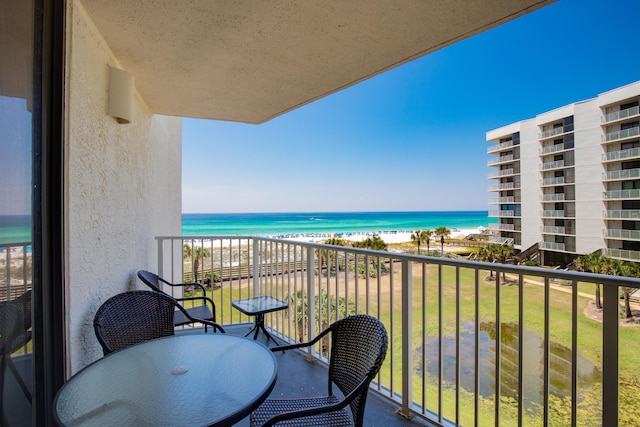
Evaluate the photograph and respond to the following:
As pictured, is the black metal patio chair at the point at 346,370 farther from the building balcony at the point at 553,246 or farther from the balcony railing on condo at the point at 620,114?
the building balcony at the point at 553,246

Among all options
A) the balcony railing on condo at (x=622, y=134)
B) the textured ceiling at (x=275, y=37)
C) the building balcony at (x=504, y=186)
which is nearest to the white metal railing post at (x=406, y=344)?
the textured ceiling at (x=275, y=37)

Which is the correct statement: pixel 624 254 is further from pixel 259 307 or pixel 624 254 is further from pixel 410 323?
pixel 259 307

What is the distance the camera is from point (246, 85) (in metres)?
2.87

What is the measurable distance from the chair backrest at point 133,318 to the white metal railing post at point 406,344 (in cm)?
174

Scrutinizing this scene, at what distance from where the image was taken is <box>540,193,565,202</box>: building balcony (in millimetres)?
28531

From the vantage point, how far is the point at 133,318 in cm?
209

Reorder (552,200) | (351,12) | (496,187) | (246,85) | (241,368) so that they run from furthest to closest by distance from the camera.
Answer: (496,187) → (552,200) → (246,85) → (351,12) → (241,368)

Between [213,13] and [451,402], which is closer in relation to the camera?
[213,13]

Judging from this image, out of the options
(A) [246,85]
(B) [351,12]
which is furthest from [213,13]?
(A) [246,85]

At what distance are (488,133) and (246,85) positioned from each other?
40064 mm

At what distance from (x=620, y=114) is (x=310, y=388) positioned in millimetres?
32928

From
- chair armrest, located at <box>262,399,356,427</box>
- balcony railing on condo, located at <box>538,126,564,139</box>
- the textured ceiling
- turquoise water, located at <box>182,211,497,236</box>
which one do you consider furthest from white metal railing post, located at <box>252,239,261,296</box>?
balcony railing on condo, located at <box>538,126,564,139</box>

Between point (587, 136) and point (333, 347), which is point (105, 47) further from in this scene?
point (587, 136)

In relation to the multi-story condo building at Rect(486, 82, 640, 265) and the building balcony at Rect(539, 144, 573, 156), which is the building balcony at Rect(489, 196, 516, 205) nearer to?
the multi-story condo building at Rect(486, 82, 640, 265)
